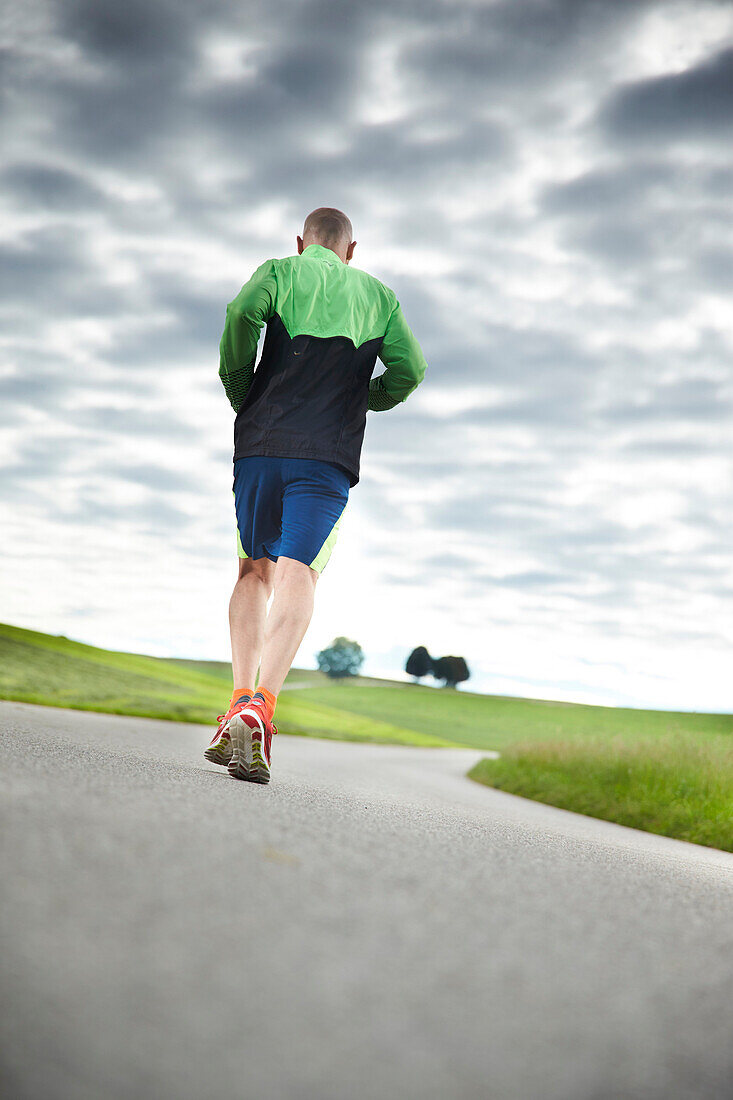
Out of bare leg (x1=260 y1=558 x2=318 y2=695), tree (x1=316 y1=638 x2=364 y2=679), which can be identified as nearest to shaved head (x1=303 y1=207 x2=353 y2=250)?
bare leg (x1=260 y1=558 x2=318 y2=695)

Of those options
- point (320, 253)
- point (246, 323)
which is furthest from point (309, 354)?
point (320, 253)

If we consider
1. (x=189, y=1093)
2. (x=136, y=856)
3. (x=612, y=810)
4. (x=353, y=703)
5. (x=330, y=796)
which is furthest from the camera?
(x=353, y=703)

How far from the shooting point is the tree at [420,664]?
71250 millimetres

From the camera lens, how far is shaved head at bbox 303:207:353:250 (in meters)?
3.80

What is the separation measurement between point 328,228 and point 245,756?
258cm

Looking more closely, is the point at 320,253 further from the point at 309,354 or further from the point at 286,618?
the point at 286,618

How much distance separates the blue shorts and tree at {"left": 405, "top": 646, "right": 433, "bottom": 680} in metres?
68.6

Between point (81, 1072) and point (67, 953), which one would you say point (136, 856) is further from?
point (81, 1072)

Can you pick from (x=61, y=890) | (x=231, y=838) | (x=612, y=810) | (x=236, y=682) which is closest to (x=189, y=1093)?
(x=61, y=890)

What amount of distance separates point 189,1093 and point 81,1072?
0.36 feet

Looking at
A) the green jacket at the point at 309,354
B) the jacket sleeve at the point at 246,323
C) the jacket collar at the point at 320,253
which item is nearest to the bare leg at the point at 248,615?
the green jacket at the point at 309,354

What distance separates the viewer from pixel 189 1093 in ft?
2.49

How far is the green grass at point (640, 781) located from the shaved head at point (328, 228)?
15.4 ft

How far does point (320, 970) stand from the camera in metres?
0.98
